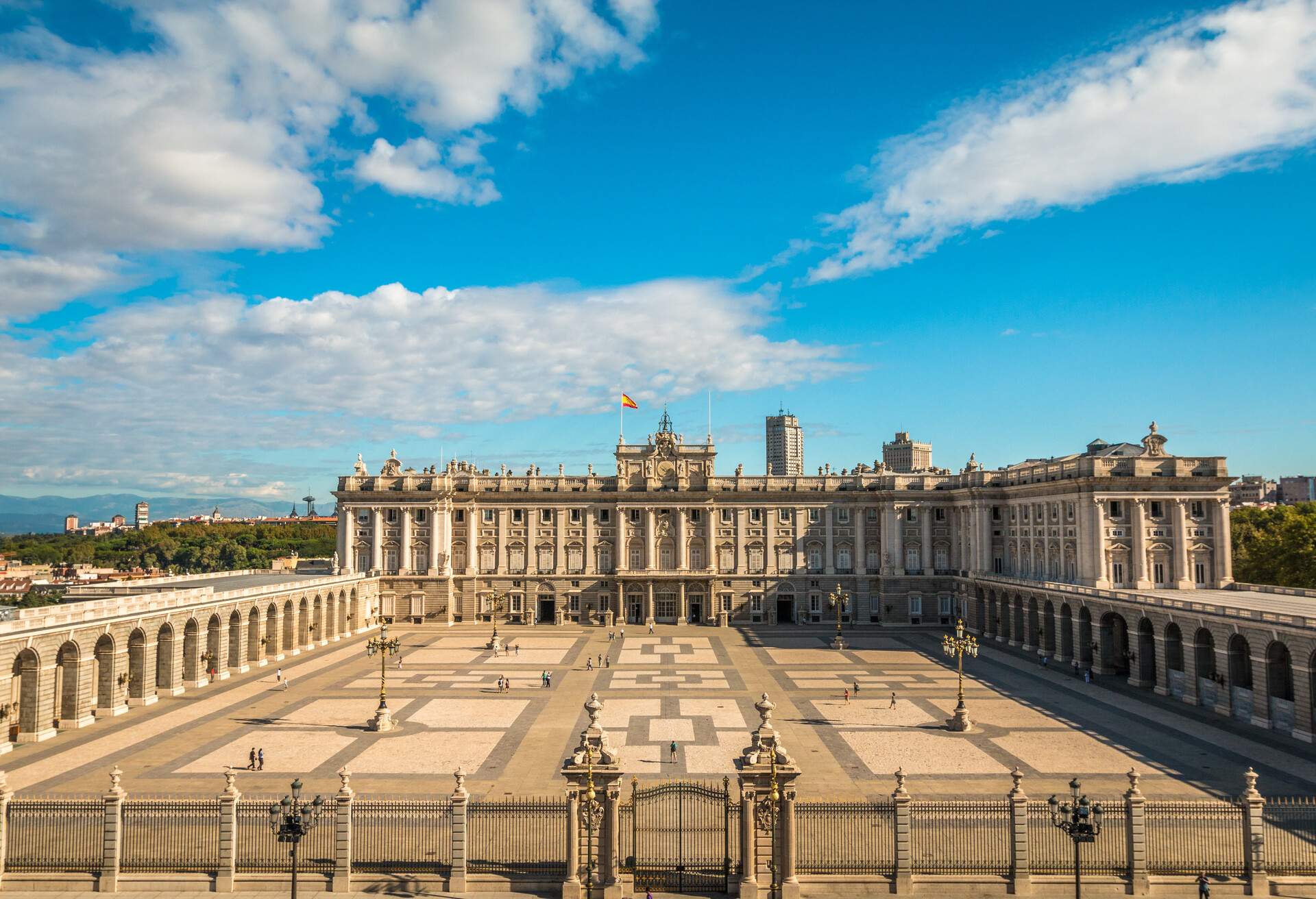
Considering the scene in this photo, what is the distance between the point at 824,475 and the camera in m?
93.9

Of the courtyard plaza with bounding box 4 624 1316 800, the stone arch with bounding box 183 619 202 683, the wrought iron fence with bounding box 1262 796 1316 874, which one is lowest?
the courtyard plaza with bounding box 4 624 1316 800

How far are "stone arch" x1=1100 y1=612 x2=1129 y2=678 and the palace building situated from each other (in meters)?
27.1

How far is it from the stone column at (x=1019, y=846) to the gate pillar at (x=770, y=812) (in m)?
6.14

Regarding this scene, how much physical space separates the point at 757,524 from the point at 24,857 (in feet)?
244

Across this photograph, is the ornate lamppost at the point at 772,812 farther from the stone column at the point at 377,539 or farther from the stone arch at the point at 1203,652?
the stone column at the point at 377,539

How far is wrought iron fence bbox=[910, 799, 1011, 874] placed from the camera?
2448cm

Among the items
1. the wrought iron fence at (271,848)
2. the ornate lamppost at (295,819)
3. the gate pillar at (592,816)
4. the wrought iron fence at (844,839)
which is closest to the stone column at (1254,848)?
the wrought iron fence at (844,839)

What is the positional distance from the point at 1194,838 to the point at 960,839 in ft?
24.3

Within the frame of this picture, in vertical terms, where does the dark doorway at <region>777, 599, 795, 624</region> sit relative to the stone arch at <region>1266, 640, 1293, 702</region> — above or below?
below

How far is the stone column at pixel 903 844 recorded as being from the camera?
934 inches

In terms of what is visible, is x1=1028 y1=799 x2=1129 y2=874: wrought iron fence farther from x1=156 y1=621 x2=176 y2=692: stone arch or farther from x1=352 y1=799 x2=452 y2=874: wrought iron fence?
x1=156 y1=621 x2=176 y2=692: stone arch

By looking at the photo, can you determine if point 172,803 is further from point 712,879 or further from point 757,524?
point 757,524

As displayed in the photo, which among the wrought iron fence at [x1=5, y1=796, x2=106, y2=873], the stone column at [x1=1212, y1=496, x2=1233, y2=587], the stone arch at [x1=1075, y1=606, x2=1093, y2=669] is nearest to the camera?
the wrought iron fence at [x1=5, y1=796, x2=106, y2=873]

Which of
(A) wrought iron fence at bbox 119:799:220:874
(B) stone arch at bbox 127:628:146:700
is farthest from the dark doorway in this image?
(A) wrought iron fence at bbox 119:799:220:874
